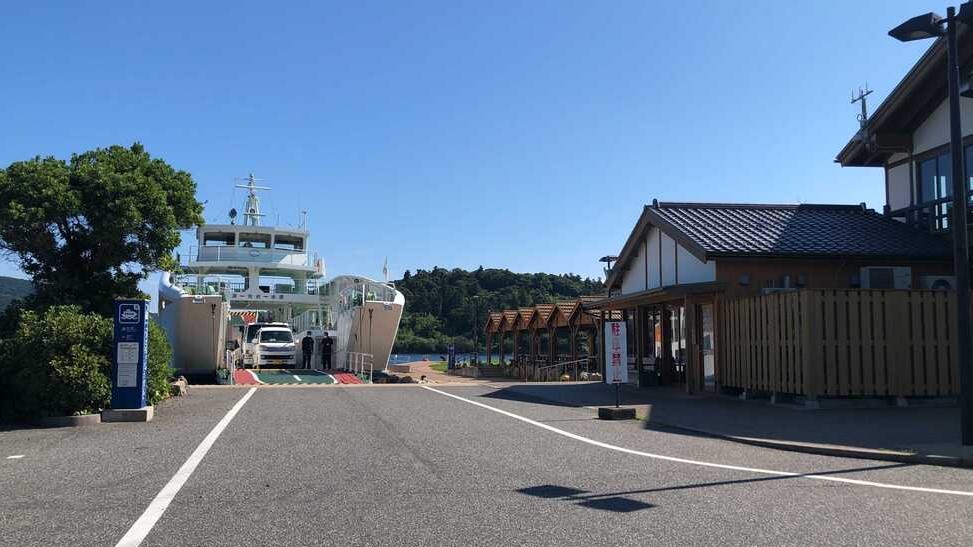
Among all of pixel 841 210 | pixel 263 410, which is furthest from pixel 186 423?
pixel 841 210

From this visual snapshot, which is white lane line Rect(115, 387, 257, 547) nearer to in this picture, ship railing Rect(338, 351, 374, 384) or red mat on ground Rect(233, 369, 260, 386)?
red mat on ground Rect(233, 369, 260, 386)

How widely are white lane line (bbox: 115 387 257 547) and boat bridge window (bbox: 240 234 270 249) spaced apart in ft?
89.5

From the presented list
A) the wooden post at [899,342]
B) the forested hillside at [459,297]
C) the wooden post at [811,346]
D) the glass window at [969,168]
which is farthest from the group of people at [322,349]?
the forested hillside at [459,297]

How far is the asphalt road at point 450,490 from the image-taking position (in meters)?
5.84

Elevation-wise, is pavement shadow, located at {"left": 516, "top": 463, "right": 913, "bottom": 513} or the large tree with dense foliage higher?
the large tree with dense foliage

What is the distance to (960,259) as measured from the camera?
10.2 metres

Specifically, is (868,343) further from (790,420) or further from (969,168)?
(969,168)

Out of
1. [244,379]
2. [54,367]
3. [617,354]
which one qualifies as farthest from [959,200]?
[244,379]

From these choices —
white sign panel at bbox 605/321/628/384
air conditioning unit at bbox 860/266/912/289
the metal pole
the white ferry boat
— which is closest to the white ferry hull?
the white ferry boat

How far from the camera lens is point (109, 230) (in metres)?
15.4

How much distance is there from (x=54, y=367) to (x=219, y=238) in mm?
26097

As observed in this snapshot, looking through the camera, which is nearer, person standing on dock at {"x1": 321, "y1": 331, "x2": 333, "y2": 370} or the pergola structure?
person standing on dock at {"x1": 321, "y1": 331, "x2": 333, "y2": 370}

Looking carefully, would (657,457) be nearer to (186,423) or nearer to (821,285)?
(186,423)

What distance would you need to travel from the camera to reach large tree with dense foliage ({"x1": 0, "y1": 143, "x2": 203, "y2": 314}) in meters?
→ 14.8
